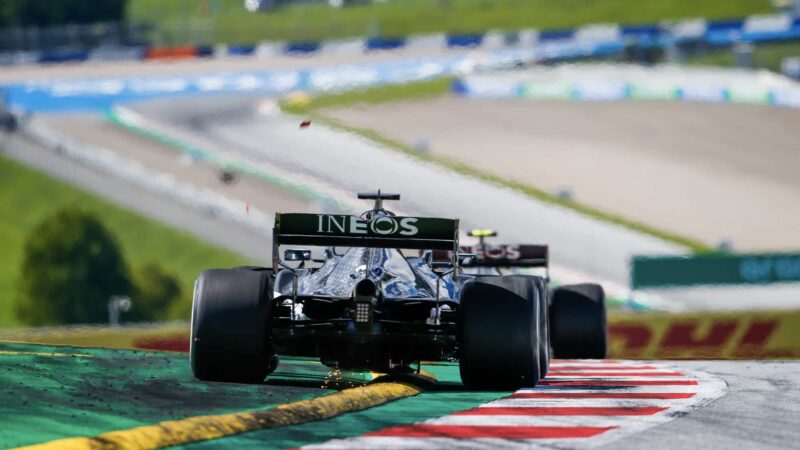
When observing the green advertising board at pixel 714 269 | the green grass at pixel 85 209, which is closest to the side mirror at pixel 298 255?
the green advertising board at pixel 714 269

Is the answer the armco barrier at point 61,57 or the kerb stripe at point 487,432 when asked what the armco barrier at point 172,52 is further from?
the kerb stripe at point 487,432

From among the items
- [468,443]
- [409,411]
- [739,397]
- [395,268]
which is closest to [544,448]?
[468,443]

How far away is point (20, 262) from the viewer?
50.5 metres

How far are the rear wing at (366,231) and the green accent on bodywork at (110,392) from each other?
1089mm

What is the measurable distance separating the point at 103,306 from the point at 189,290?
3236 millimetres

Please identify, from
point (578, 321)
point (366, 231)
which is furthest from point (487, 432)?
point (578, 321)

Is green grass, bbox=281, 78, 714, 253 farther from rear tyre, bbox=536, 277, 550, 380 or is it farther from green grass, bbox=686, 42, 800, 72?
rear tyre, bbox=536, 277, 550, 380

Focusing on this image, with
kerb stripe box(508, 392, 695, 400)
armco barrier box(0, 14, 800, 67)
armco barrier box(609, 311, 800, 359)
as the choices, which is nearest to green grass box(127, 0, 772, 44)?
armco barrier box(0, 14, 800, 67)

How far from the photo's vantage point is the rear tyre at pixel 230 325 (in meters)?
11.3

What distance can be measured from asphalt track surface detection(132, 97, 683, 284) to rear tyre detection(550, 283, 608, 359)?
1584cm

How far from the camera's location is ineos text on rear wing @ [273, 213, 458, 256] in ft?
38.4

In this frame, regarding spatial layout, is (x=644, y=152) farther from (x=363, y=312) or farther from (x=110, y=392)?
(x=110, y=392)

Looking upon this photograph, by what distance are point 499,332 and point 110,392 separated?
285cm

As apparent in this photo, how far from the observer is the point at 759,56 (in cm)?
7169
